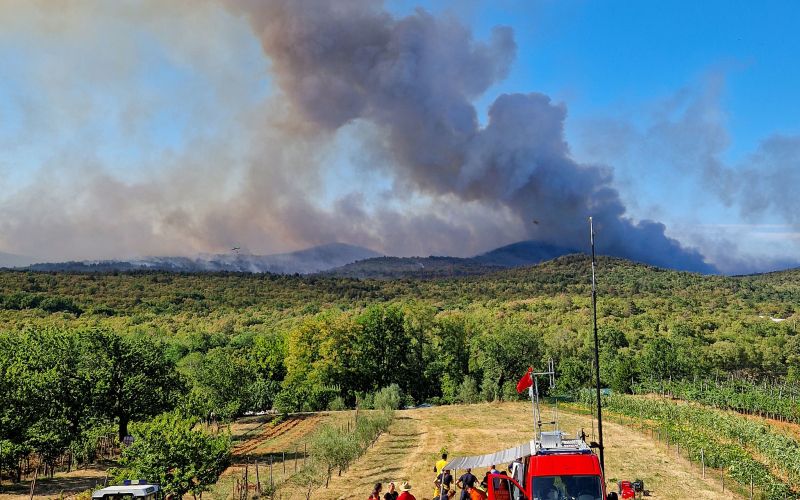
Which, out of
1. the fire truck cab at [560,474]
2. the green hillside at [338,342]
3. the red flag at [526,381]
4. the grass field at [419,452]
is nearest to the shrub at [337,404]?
the green hillside at [338,342]

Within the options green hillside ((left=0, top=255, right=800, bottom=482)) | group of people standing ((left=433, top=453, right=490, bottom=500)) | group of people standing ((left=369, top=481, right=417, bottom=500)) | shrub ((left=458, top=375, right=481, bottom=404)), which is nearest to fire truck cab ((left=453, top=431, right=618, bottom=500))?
group of people standing ((left=433, top=453, right=490, bottom=500))

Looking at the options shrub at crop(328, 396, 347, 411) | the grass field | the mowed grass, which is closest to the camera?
the mowed grass

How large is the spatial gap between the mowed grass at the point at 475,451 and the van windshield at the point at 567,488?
13.3 m

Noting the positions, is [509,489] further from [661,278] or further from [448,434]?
[661,278]

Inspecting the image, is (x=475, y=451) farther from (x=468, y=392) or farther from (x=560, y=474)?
(x=468, y=392)

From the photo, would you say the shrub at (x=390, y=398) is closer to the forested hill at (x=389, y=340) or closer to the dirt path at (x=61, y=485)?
the forested hill at (x=389, y=340)

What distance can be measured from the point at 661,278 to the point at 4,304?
163586 millimetres

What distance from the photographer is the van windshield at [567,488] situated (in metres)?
15.5

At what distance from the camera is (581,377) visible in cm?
8125

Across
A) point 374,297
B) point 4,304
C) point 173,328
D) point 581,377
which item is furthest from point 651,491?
point 374,297

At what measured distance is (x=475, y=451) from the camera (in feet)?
135

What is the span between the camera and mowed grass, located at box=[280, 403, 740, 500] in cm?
3059

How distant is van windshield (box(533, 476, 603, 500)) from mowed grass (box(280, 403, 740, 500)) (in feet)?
43.8

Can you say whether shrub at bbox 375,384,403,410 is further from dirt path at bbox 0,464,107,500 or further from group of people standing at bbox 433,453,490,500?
group of people standing at bbox 433,453,490,500
